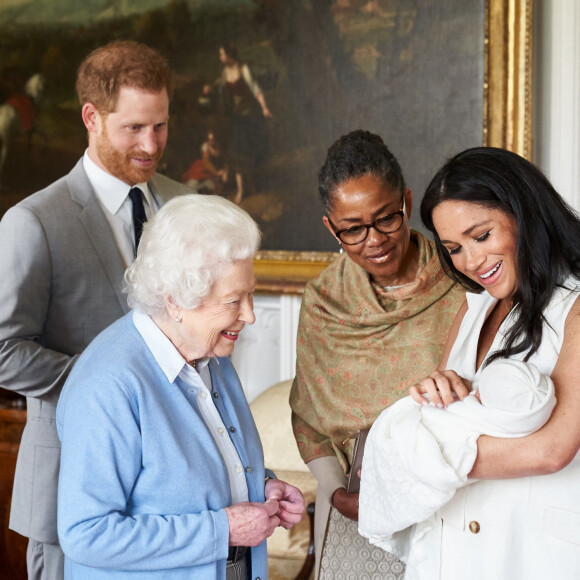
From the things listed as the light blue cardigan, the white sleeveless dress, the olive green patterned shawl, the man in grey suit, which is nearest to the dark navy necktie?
the man in grey suit

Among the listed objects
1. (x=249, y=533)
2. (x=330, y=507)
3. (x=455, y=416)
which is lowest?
(x=330, y=507)

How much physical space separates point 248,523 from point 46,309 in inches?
47.7

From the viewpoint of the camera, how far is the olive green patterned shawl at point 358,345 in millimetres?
2697

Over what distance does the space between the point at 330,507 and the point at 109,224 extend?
4.51 ft

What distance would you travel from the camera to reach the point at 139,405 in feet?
6.35

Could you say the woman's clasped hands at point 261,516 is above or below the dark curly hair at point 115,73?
below

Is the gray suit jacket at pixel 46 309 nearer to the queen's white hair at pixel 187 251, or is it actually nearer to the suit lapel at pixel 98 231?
the suit lapel at pixel 98 231

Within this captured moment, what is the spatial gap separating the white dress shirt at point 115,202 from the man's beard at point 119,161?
0.03 metres

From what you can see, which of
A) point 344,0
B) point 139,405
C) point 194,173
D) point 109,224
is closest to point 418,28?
point 344,0

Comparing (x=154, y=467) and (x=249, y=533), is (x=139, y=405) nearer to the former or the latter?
(x=154, y=467)

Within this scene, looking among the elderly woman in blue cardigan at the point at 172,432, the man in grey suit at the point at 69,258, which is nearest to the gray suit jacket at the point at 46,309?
the man in grey suit at the point at 69,258

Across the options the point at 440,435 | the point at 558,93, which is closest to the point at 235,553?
the point at 440,435

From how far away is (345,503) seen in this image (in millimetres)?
2596

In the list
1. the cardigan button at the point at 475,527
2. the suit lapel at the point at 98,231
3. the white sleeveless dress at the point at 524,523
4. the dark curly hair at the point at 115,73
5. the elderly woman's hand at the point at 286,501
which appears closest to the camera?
the white sleeveless dress at the point at 524,523
